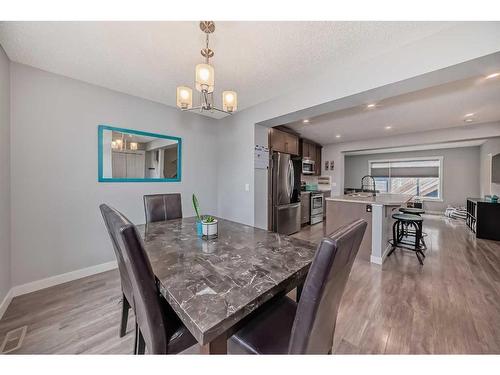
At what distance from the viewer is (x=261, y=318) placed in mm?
990

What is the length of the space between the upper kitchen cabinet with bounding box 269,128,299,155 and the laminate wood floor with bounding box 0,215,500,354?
238 centimetres

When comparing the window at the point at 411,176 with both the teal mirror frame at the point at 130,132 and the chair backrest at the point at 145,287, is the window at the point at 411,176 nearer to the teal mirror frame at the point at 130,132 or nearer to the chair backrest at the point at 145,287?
the teal mirror frame at the point at 130,132

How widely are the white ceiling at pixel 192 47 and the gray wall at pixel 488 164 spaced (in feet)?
17.2

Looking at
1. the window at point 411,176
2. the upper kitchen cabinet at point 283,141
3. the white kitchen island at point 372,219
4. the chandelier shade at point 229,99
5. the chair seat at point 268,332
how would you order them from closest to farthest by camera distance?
the chair seat at point 268,332 < the chandelier shade at point 229,99 < the white kitchen island at point 372,219 < the upper kitchen cabinet at point 283,141 < the window at point 411,176

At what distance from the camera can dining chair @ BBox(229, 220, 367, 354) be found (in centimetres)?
60

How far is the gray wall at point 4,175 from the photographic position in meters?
1.69

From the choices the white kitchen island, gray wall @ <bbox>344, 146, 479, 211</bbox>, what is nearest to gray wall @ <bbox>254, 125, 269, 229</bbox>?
the white kitchen island

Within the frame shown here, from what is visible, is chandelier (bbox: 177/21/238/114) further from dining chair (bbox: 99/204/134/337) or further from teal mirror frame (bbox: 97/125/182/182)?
teal mirror frame (bbox: 97/125/182/182)

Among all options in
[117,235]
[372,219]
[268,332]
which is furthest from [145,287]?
[372,219]

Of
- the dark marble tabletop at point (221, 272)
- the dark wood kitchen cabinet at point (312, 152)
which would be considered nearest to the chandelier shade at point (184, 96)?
the dark marble tabletop at point (221, 272)
